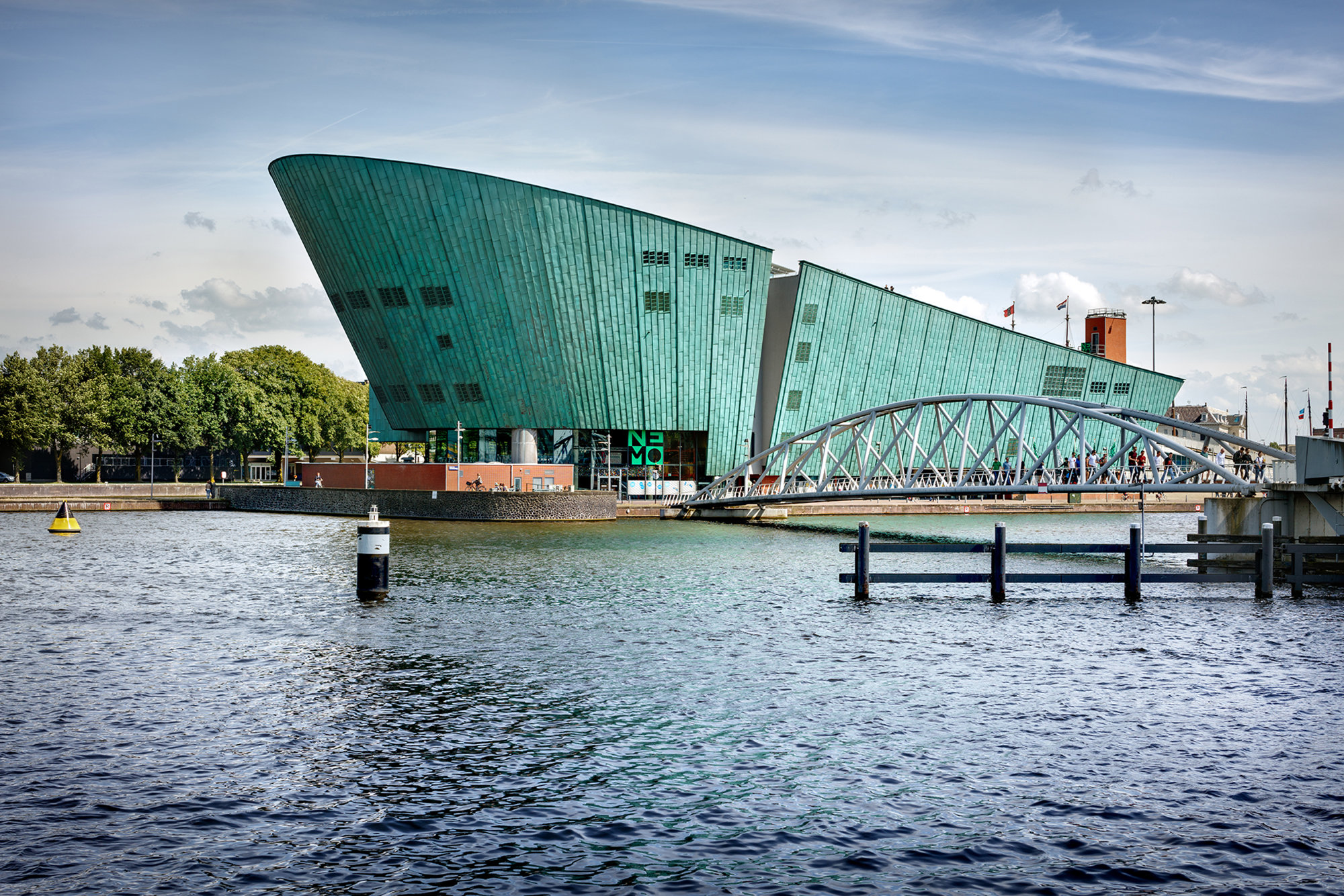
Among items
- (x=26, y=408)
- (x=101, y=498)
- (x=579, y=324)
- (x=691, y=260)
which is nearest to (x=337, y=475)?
(x=101, y=498)

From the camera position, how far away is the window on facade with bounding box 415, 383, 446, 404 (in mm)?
84500

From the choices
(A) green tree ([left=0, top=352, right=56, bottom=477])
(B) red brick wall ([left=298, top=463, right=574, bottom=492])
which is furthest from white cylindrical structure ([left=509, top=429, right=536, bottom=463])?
(A) green tree ([left=0, top=352, right=56, bottom=477])

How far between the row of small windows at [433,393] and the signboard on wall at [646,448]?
1176 centimetres

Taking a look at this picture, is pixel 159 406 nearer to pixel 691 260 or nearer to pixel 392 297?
pixel 392 297

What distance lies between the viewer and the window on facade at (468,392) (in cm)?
8338

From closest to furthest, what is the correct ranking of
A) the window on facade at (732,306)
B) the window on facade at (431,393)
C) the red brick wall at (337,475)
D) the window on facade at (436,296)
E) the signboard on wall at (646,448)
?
the window on facade at (436,296), the red brick wall at (337,475), the window on facade at (732,306), the window on facade at (431,393), the signboard on wall at (646,448)

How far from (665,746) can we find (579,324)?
66982 mm

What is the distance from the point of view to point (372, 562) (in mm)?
30266

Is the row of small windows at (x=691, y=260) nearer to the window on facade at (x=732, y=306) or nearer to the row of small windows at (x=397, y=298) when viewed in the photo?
the window on facade at (x=732, y=306)

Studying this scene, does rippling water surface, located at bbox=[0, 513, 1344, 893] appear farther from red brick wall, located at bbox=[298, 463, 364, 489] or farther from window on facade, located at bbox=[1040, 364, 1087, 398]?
window on facade, located at bbox=[1040, 364, 1087, 398]

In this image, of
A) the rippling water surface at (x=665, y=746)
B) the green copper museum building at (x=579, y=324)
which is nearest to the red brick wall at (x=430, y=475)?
the green copper museum building at (x=579, y=324)

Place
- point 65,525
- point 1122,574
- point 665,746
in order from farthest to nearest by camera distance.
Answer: point 65,525 < point 1122,574 < point 665,746

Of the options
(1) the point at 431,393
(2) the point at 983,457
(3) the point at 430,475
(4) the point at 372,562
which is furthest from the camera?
(1) the point at 431,393

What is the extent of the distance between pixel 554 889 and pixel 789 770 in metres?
4.68
